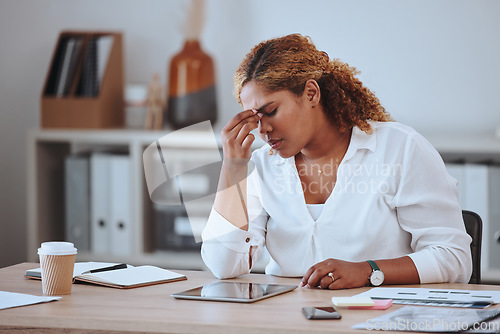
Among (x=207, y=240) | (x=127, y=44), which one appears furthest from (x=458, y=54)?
(x=207, y=240)

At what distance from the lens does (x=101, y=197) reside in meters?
3.13

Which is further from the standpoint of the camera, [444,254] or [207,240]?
[207,240]

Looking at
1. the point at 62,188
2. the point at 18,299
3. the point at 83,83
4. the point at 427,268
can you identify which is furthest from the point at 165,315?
the point at 62,188

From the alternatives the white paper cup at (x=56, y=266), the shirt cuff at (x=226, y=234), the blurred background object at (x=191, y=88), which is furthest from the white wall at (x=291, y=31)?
the white paper cup at (x=56, y=266)

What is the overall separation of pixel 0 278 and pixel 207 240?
0.50 metres

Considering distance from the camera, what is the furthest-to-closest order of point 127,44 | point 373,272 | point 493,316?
1. point 127,44
2. point 373,272
3. point 493,316

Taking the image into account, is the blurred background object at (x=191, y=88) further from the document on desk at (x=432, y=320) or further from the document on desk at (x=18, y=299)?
the document on desk at (x=432, y=320)

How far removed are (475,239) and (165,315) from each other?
87 cm

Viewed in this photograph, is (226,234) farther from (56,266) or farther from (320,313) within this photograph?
(320,313)

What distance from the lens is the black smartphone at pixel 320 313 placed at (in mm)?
1192

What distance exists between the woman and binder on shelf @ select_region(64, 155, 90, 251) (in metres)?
1.47

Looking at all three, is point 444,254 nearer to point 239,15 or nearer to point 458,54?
point 458,54

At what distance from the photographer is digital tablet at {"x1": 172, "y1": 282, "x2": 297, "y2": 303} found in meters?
1.35

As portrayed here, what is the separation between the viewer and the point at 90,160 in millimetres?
3145
